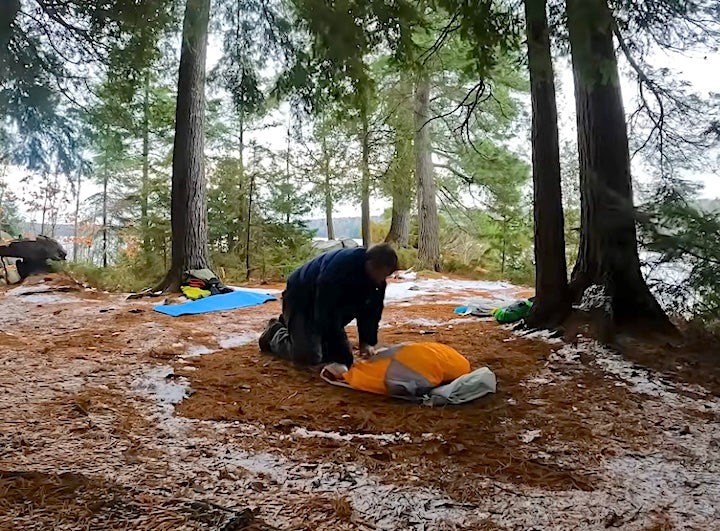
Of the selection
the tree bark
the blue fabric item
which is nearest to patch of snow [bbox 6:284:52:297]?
the blue fabric item

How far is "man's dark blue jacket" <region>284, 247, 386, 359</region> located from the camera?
297 cm

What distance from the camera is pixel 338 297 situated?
302 cm

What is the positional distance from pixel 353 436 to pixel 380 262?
100cm

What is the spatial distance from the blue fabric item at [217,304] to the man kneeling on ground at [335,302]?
2429mm

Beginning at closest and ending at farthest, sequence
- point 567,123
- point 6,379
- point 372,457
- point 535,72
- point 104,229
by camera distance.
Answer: point 372,457 → point 6,379 → point 535,72 → point 567,123 → point 104,229

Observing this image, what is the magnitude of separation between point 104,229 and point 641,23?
12158 millimetres

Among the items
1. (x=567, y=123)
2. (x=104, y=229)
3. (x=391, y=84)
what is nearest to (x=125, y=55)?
(x=567, y=123)

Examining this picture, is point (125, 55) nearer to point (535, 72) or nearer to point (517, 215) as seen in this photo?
point (535, 72)

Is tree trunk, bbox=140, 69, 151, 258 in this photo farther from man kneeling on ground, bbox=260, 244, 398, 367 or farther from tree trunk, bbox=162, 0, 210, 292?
man kneeling on ground, bbox=260, 244, 398, 367

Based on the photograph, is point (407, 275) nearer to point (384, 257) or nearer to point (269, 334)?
point (269, 334)

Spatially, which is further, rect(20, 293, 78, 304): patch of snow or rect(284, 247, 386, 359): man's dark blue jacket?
rect(20, 293, 78, 304): patch of snow

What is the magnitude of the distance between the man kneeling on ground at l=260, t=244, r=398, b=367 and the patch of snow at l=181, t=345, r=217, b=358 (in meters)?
0.66

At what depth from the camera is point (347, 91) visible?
11.3 ft

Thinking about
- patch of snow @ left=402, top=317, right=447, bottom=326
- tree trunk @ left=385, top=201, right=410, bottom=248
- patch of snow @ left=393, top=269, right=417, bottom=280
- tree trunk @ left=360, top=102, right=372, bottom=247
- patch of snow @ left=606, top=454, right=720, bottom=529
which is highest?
tree trunk @ left=360, top=102, right=372, bottom=247
